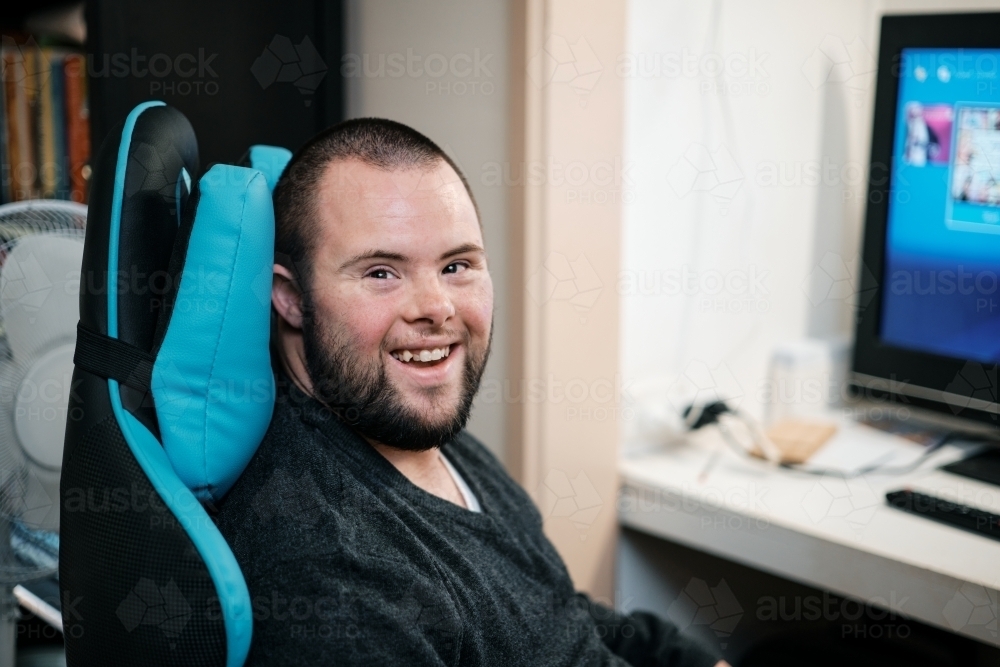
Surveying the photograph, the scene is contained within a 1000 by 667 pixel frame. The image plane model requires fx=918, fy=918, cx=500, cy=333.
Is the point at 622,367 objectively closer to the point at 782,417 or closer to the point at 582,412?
the point at 582,412

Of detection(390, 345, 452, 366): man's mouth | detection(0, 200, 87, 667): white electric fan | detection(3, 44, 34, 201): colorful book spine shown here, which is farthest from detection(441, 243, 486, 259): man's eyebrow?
detection(3, 44, 34, 201): colorful book spine

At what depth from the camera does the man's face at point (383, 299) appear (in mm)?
986

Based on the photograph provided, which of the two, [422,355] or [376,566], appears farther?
[422,355]

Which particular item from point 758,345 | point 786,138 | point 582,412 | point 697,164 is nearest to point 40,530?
point 582,412

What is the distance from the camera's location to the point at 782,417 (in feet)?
5.90

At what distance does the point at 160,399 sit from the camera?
33.0 inches

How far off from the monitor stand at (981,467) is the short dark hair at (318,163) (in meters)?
1.04

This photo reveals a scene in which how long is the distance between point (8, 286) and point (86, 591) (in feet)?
1.45

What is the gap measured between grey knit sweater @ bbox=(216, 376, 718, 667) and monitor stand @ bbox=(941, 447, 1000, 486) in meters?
0.63

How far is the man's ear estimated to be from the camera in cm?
103

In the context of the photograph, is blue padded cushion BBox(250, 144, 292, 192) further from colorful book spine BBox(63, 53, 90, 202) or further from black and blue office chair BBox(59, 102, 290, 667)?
colorful book spine BBox(63, 53, 90, 202)

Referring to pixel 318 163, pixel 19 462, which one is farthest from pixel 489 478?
pixel 19 462

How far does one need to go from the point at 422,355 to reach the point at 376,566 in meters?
0.25

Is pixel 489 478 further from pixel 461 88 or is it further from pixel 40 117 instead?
pixel 40 117
